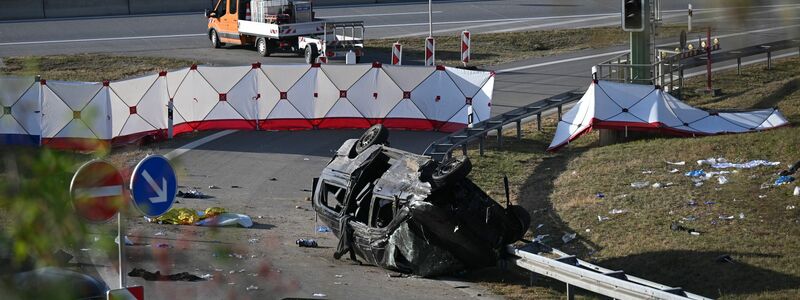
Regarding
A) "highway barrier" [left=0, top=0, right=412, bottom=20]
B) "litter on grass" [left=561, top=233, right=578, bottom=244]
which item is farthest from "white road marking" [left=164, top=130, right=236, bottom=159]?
"highway barrier" [left=0, top=0, right=412, bottom=20]

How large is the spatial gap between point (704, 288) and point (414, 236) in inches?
123

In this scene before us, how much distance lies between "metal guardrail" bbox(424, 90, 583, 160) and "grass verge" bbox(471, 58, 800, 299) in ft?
1.38

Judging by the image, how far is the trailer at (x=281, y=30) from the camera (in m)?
32.2

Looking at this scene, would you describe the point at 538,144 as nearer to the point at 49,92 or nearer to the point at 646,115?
the point at 646,115

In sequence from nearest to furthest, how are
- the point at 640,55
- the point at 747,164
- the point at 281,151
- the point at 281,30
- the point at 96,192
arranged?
the point at 96,192 → the point at 747,164 → the point at 281,151 → the point at 640,55 → the point at 281,30

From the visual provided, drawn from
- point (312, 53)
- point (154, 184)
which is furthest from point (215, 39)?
point (154, 184)

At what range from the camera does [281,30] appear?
33.2 m

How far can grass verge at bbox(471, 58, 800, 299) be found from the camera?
37.5 feet

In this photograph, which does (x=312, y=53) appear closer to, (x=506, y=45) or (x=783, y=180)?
(x=506, y=45)

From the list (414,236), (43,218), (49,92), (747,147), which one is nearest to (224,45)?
(49,92)

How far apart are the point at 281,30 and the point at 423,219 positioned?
22.5 metres

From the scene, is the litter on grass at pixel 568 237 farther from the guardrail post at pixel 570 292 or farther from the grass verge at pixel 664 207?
the guardrail post at pixel 570 292

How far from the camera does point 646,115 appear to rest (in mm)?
19672

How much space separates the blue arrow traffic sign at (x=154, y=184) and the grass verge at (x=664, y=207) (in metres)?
4.14
